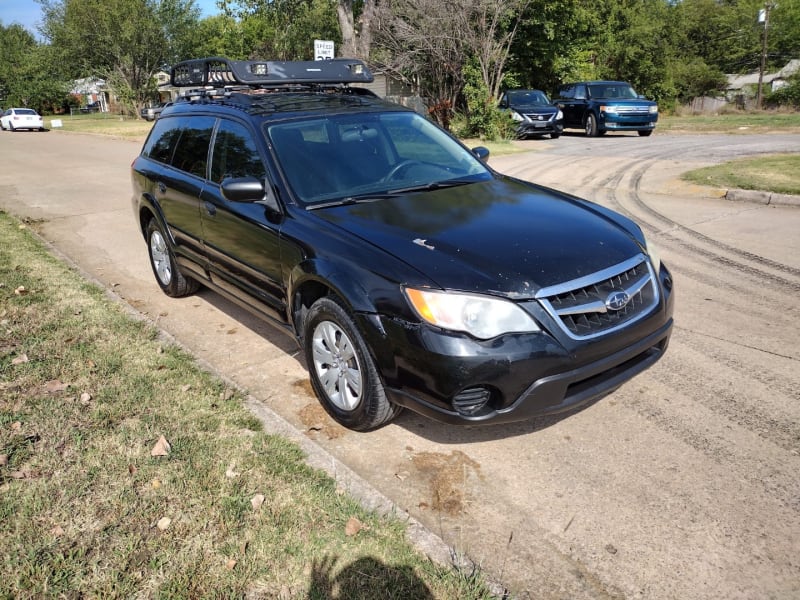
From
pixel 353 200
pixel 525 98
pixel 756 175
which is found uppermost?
pixel 525 98

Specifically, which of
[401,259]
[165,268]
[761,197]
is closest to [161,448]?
[401,259]

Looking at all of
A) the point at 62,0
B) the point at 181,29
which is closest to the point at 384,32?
the point at 181,29

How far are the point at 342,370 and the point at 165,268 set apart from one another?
3207 millimetres

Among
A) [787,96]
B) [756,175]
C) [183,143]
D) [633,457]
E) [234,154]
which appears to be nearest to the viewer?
[633,457]

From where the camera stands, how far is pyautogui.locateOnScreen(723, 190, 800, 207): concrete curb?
865cm

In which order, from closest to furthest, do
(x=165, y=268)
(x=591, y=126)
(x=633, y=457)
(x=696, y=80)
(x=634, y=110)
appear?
(x=633, y=457) < (x=165, y=268) < (x=634, y=110) < (x=591, y=126) < (x=696, y=80)

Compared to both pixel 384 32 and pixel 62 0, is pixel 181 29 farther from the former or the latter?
pixel 384 32

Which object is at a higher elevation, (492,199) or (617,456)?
(492,199)

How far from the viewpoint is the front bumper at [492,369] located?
2893 mm

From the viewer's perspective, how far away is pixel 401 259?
3139 mm

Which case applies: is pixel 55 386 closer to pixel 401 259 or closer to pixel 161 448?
pixel 161 448

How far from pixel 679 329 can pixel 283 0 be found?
40953 millimetres

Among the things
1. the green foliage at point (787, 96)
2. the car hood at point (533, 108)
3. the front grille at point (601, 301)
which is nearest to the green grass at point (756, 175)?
the front grille at point (601, 301)

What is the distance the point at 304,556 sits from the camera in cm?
264
